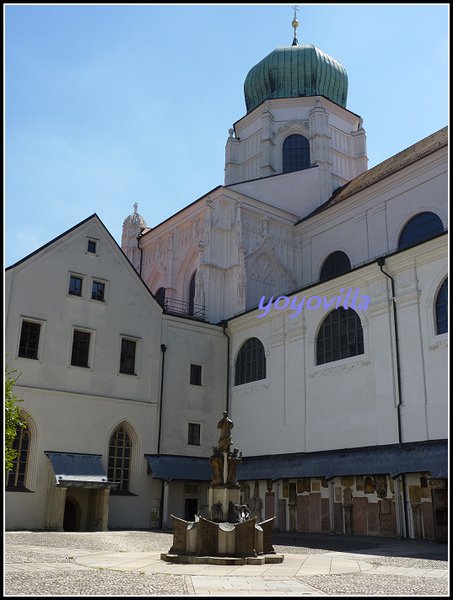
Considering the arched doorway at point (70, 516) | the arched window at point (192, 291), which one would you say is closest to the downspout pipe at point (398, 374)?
the arched doorway at point (70, 516)

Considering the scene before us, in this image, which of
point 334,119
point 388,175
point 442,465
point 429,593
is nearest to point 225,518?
point 429,593

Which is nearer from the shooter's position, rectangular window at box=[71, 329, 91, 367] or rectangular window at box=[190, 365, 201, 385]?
rectangular window at box=[71, 329, 91, 367]

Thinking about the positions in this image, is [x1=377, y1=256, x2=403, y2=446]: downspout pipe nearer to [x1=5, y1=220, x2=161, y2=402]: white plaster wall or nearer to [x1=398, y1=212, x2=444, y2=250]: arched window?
[x1=398, y1=212, x2=444, y2=250]: arched window

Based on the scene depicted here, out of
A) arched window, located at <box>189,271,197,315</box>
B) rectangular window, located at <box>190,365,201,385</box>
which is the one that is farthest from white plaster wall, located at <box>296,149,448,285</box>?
rectangular window, located at <box>190,365,201,385</box>

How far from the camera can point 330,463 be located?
23.8 meters

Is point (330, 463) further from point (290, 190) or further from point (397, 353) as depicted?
point (290, 190)

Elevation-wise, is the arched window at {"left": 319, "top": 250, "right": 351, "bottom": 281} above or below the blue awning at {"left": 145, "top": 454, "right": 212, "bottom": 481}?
above

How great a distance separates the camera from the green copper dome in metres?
45.1

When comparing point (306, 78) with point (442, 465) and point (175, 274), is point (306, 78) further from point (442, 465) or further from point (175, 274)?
point (442, 465)

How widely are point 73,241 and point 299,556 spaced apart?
1790 cm

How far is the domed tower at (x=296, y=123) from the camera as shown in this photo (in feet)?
142

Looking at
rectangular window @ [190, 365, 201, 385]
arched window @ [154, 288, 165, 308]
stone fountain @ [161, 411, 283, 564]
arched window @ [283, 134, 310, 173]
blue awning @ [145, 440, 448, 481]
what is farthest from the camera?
arched window @ [283, 134, 310, 173]

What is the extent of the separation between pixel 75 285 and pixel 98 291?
1.08 m

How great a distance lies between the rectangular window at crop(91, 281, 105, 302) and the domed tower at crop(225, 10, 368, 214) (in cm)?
1803
